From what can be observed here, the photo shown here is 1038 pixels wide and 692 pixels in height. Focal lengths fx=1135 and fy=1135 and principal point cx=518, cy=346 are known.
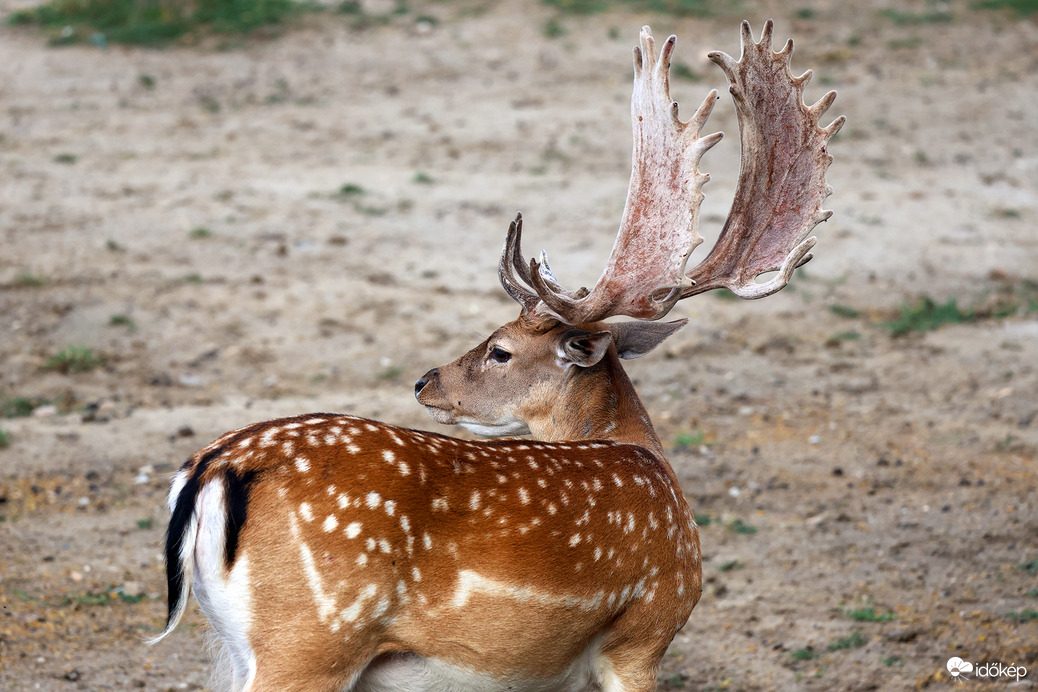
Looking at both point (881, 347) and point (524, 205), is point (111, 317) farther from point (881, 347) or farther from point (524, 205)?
point (881, 347)

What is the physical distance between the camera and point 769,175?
4.46 metres

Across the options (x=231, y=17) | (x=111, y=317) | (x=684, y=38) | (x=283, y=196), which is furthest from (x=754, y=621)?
(x=231, y=17)

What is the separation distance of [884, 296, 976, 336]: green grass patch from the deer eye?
166 inches

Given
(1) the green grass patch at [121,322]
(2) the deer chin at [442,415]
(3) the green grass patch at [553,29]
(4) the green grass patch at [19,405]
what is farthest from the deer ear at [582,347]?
(3) the green grass patch at [553,29]

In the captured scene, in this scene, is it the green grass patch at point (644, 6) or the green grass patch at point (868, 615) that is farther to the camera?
the green grass patch at point (644, 6)

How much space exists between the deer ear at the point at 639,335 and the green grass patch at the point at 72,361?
3974mm

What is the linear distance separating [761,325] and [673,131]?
407cm

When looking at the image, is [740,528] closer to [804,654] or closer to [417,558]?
[804,654]

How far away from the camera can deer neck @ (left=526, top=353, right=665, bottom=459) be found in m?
4.42

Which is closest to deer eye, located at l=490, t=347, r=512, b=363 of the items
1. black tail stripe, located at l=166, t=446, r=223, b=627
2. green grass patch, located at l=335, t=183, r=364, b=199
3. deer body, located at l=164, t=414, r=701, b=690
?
deer body, located at l=164, t=414, r=701, b=690

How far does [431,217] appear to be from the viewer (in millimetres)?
9516

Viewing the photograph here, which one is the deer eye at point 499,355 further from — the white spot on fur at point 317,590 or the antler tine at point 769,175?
the white spot on fur at point 317,590

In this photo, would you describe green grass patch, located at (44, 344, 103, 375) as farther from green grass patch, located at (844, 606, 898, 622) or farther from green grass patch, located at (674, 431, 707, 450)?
green grass patch, located at (844, 606, 898, 622)

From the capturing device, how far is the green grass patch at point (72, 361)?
7069 millimetres
